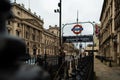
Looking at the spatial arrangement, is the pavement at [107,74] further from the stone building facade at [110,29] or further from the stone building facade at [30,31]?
the stone building facade at [30,31]

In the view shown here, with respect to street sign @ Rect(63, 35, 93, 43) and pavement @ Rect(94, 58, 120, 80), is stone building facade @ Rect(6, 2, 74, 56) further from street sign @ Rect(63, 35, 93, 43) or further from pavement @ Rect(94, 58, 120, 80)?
street sign @ Rect(63, 35, 93, 43)

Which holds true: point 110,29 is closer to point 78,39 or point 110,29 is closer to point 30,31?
point 78,39

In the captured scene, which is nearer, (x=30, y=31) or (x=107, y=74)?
(x=107, y=74)

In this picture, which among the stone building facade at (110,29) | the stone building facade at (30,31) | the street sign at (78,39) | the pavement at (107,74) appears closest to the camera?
the street sign at (78,39)

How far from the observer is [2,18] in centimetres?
72

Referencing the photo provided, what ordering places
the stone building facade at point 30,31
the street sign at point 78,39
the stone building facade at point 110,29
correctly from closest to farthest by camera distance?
1. the street sign at point 78,39
2. the stone building facade at point 110,29
3. the stone building facade at point 30,31

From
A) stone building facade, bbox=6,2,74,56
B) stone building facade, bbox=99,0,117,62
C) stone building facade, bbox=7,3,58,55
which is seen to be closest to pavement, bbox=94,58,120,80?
stone building facade, bbox=99,0,117,62

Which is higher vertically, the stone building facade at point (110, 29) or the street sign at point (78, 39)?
the stone building facade at point (110, 29)

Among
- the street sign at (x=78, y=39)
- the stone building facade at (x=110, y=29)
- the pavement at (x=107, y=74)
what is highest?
the stone building facade at (x=110, y=29)

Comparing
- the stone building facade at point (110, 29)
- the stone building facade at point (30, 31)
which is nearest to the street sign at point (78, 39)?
the stone building facade at point (110, 29)

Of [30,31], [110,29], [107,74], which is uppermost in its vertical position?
[30,31]

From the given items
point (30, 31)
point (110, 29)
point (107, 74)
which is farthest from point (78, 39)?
point (30, 31)

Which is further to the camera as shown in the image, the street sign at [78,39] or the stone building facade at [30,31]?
the stone building facade at [30,31]

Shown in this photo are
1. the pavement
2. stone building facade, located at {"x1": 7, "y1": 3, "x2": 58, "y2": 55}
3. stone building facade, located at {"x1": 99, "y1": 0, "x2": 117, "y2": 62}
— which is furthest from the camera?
stone building facade, located at {"x1": 7, "y1": 3, "x2": 58, "y2": 55}
